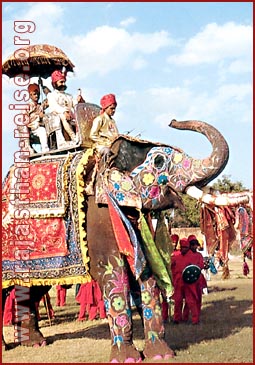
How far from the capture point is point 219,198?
6.38 m

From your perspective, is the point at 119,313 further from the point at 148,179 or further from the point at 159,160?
the point at 159,160

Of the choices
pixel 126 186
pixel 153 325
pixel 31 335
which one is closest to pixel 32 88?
pixel 126 186

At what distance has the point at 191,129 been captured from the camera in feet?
22.0

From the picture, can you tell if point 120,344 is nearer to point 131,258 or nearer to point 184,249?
point 131,258

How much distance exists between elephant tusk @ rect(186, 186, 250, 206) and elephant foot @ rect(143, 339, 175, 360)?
142 centimetres

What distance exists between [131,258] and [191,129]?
1.36m

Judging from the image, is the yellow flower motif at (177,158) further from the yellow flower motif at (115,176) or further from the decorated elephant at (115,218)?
the yellow flower motif at (115,176)

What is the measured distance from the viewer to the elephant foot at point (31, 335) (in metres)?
8.02

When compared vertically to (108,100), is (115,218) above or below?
below

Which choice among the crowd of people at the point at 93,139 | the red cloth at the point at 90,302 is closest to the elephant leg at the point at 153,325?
the crowd of people at the point at 93,139

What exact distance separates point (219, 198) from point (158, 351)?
1.56 meters

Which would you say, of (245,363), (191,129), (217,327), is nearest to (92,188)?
(191,129)

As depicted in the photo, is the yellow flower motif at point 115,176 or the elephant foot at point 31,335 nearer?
the yellow flower motif at point 115,176

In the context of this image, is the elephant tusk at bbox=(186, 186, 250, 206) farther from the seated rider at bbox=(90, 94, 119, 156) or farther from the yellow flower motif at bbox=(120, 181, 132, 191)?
the seated rider at bbox=(90, 94, 119, 156)
